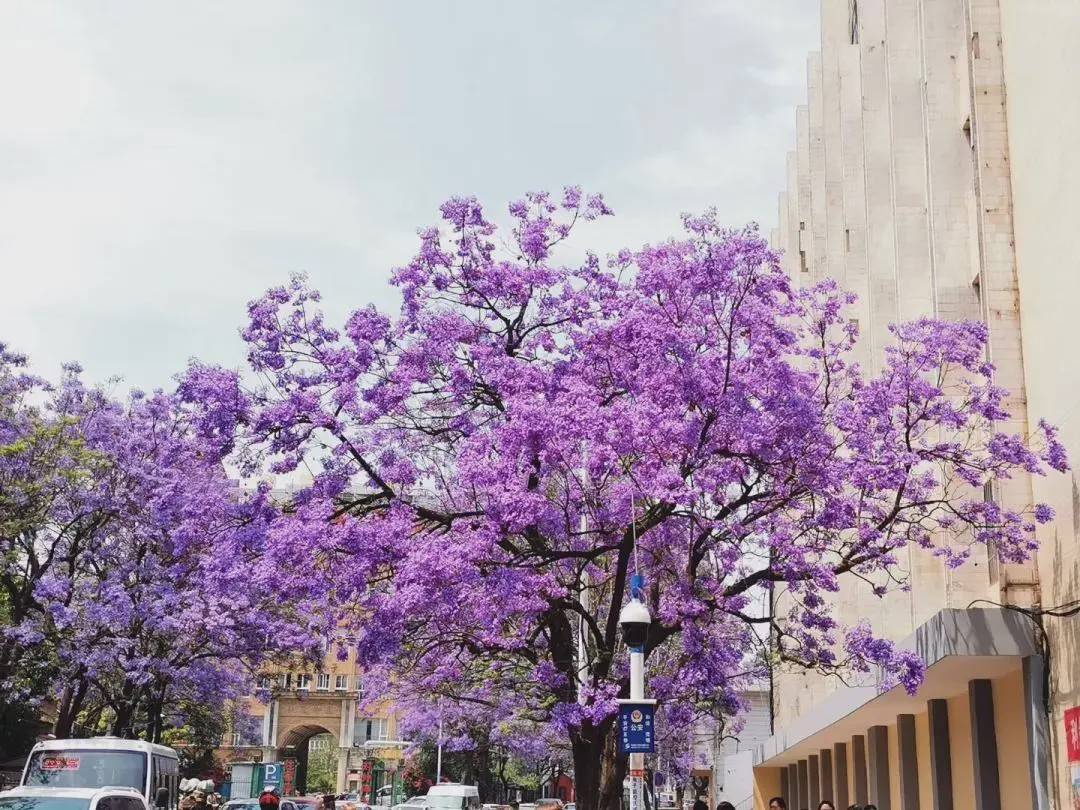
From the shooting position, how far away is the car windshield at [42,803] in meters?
13.8

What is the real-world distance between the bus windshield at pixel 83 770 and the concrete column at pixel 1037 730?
13.8m

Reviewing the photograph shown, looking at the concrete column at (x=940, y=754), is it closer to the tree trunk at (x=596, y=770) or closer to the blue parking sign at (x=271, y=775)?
the tree trunk at (x=596, y=770)

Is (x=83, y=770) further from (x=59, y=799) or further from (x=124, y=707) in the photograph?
(x=124, y=707)

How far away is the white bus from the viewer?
21.7 metres

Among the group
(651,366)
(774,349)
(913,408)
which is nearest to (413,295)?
(651,366)

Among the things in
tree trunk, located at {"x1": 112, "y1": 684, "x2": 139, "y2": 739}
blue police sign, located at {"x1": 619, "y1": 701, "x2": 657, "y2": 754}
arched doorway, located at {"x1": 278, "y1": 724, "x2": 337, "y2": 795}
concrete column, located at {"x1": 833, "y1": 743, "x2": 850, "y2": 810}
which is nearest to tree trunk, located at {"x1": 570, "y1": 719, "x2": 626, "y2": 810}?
blue police sign, located at {"x1": 619, "y1": 701, "x2": 657, "y2": 754}

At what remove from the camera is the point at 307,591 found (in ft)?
53.7

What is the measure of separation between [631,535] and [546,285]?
3.54 metres

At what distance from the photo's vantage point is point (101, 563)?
29.4m

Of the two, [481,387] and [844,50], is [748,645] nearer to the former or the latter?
[481,387]

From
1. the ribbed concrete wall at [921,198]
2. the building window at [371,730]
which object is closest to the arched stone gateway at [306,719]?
the building window at [371,730]

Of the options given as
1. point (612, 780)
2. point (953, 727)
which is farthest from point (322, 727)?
point (612, 780)

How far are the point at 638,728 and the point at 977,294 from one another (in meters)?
8.62

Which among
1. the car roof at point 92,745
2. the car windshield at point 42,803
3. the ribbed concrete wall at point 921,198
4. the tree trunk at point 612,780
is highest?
the ribbed concrete wall at point 921,198
